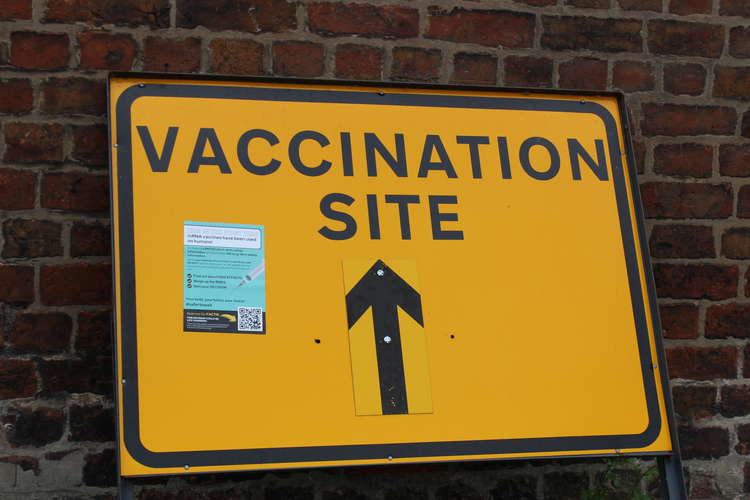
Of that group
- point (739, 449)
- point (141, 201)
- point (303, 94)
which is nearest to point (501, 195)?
point (303, 94)

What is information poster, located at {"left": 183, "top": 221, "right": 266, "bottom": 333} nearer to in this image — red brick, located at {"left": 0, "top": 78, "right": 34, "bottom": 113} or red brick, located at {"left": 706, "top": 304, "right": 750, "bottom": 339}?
red brick, located at {"left": 0, "top": 78, "right": 34, "bottom": 113}

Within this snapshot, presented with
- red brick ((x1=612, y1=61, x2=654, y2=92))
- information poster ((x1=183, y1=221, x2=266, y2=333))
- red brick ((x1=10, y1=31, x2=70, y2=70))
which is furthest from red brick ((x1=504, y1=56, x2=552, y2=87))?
red brick ((x1=10, y1=31, x2=70, y2=70))

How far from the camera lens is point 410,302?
2055mm

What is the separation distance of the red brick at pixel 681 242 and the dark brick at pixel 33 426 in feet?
4.67

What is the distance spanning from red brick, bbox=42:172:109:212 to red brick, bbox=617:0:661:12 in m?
1.30

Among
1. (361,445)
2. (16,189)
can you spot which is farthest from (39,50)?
(361,445)

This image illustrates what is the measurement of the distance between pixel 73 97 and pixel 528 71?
1.05 meters

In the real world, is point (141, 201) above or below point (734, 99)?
below

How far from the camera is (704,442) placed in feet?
8.14

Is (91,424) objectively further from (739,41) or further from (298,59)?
(739,41)

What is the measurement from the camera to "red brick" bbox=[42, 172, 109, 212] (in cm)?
219

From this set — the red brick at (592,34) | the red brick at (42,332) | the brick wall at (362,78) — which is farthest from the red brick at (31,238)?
the red brick at (592,34)

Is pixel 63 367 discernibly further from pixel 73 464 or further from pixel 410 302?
pixel 410 302

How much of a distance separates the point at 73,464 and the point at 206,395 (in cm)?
47
